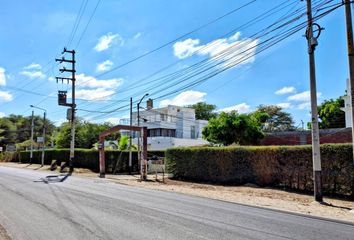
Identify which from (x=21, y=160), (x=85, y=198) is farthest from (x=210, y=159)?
(x=21, y=160)

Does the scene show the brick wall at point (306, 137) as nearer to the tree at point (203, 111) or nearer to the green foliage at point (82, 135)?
the green foliage at point (82, 135)

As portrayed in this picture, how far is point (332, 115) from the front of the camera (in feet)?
174

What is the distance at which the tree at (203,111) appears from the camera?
9412 cm

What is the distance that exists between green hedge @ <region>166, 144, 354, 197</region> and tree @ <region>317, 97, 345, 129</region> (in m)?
35.5

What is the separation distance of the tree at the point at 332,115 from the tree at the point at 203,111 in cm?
4085

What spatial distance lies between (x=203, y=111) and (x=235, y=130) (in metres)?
58.4

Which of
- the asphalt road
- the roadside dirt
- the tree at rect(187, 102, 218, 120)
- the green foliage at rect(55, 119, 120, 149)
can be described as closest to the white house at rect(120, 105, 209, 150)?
the green foliage at rect(55, 119, 120, 149)

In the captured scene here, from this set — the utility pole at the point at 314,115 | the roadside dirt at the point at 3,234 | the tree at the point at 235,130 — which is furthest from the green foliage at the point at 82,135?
the roadside dirt at the point at 3,234

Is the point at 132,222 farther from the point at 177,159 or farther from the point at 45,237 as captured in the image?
the point at 177,159

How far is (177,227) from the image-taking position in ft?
27.5

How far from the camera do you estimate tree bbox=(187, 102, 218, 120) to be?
94.1 metres

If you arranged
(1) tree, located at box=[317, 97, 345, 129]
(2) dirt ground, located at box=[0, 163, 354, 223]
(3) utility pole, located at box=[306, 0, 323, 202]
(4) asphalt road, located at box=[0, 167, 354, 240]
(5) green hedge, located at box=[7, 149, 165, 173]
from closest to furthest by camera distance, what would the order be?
(4) asphalt road, located at box=[0, 167, 354, 240], (2) dirt ground, located at box=[0, 163, 354, 223], (3) utility pole, located at box=[306, 0, 323, 202], (5) green hedge, located at box=[7, 149, 165, 173], (1) tree, located at box=[317, 97, 345, 129]

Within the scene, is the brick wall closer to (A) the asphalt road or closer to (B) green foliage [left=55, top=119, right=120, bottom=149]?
(A) the asphalt road

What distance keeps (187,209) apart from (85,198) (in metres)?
4.58
